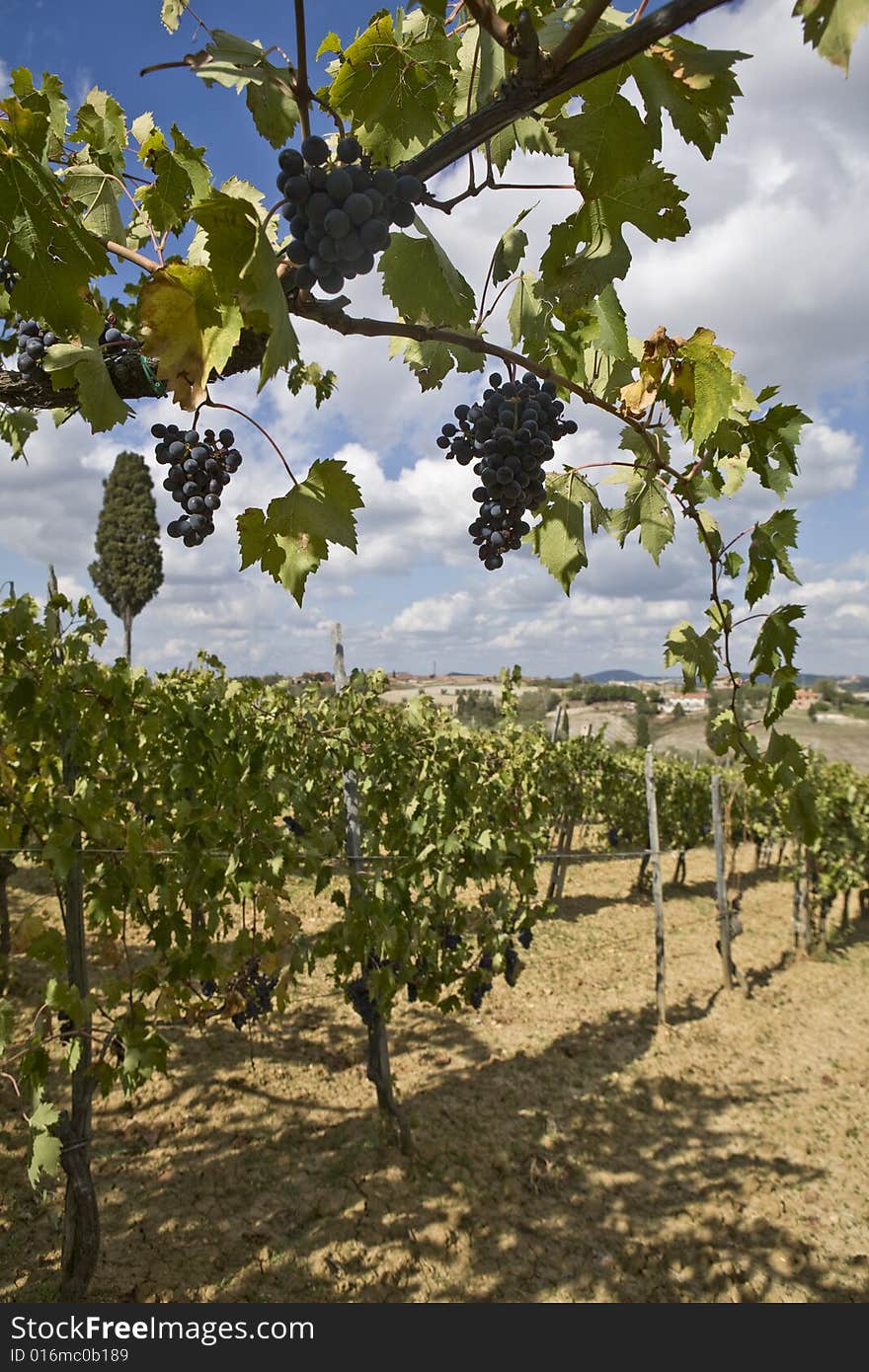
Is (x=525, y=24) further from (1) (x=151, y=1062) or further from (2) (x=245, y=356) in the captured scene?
(1) (x=151, y=1062)

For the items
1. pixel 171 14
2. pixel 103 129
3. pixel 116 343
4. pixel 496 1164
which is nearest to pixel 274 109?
pixel 116 343

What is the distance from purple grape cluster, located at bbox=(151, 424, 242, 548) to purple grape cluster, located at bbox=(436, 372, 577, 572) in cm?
52

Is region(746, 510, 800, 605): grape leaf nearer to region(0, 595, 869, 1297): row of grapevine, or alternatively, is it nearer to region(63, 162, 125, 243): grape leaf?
region(63, 162, 125, 243): grape leaf

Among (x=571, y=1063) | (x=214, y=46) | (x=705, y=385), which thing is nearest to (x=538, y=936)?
(x=571, y=1063)

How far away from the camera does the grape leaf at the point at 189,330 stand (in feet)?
2.96

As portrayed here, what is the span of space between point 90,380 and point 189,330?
0.34 metres

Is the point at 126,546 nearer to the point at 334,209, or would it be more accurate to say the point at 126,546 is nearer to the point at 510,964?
the point at 510,964

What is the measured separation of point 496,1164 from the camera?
5074 mm

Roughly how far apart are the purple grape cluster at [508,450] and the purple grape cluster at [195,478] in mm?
520

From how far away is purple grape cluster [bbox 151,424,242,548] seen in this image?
152cm

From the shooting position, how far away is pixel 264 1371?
10.1 feet

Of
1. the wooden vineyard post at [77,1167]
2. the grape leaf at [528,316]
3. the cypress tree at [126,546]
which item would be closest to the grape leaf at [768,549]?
the grape leaf at [528,316]

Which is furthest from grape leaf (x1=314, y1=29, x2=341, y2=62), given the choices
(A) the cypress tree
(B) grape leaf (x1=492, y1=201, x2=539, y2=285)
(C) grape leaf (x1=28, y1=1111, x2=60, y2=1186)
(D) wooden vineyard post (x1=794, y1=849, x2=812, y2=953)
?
(A) the cypress tree

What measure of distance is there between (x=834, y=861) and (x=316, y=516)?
11.9 meters
